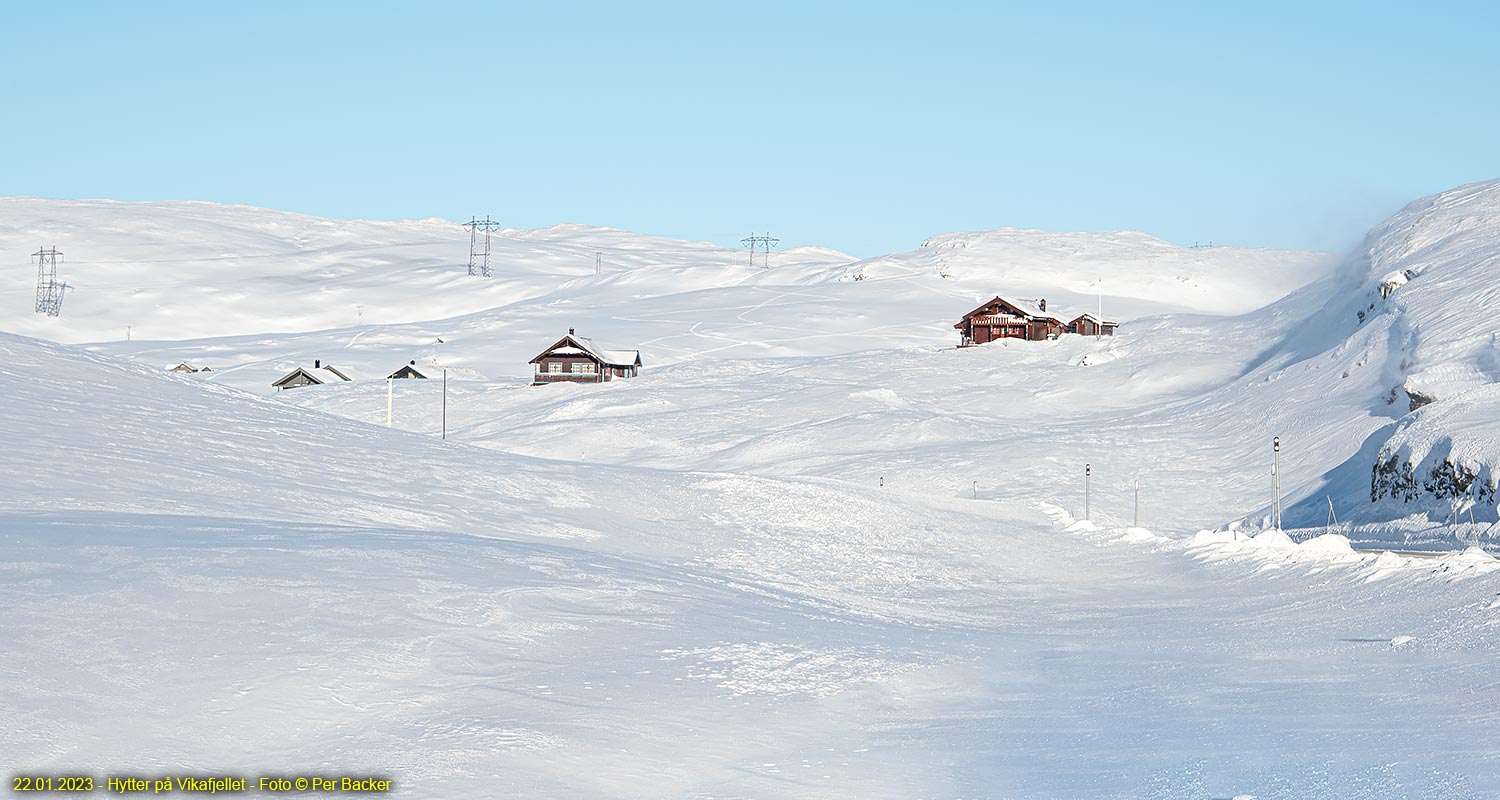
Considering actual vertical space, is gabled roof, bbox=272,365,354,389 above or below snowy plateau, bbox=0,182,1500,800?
above

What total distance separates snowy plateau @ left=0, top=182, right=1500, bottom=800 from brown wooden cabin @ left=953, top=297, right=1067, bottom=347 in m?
38.1

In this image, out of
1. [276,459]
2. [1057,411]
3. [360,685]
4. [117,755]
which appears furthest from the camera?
[1057,411]

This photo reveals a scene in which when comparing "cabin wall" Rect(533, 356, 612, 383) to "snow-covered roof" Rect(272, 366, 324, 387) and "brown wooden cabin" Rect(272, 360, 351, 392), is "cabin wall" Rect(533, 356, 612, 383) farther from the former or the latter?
"snow-covered roof" Rect(272, 366, 324, 387)

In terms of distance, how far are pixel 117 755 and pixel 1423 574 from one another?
19901mm

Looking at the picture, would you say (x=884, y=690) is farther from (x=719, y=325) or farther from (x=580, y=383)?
(x=719, y=325)

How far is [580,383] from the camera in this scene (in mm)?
97188

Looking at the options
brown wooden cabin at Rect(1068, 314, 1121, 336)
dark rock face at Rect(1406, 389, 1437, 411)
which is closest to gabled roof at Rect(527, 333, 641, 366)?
brown wooden cabin at Rect(1068, 314, 1121, 336)

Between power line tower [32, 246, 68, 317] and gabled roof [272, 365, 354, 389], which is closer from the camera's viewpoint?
gabled roof [272, 365, 354, 389]

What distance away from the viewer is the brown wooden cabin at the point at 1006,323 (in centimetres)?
11506

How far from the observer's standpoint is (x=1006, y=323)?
4532 inches

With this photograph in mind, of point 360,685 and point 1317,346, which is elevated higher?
point 1317,346

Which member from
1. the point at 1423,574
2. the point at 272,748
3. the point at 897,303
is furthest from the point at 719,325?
the point at 272,748

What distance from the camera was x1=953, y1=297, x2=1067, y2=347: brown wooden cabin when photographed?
115 metres

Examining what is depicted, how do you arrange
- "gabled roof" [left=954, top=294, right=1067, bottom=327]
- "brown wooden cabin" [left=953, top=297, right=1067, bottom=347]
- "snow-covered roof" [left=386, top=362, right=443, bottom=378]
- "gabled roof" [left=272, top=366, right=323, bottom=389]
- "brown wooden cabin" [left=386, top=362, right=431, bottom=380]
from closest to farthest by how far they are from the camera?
"gabled roof" [left=272, top=366, right=323, bottom=389] → "brown wooden cabin" [left=386, top=362, right=431, bottom=380] → "snow-covered roof" [left=386, top=362, right=443, bottom=378] → "gabled roof" [left=954, top=294, right=1067, bottom=327] → "brown wooden cabin" [left=953, top=297, right=1067, bottom=347]
